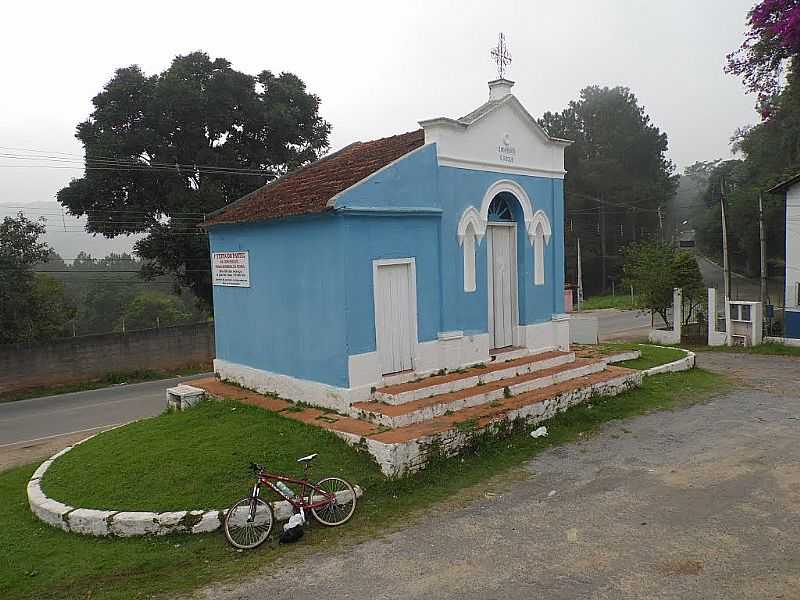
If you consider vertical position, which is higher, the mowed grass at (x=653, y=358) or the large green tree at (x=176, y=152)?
Answer: the large green tree at (x=176, y=152)

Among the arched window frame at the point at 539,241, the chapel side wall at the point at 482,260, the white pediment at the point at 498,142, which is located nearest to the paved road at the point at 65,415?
the chapel side wall at the point at 482,260

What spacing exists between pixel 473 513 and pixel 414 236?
4.50m

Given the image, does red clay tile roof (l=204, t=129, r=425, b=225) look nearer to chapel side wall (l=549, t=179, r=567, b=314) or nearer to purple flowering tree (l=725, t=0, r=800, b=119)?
chapel side wall (l=549, t=179, r=567, b=314)

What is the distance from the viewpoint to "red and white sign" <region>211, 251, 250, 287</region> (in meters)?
11.2

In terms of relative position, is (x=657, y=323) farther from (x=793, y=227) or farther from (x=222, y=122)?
(x=222, y=122)

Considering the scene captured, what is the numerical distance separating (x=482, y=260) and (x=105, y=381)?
1485 centimetres

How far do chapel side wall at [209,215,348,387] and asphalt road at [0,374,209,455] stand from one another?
4.55 m

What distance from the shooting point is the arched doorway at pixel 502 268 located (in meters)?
11.5

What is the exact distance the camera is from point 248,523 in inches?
251

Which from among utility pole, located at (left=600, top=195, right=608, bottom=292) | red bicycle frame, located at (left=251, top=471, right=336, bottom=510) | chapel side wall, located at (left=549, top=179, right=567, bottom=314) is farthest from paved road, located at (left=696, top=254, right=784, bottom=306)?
red bicycle frame, located at (left=251, top=471, right=336, bottom=510)

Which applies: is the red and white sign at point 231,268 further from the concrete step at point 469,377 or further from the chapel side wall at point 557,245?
the chapel side wall at point 557,245

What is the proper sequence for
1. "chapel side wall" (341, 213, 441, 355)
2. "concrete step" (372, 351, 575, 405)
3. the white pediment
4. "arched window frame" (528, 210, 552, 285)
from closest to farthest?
"chapel side wall" (341, 213, 441, 355), "concrete step" (372, 351, 575, 405), the white pediment, "arched window frame" (528, 210, 552, 285)

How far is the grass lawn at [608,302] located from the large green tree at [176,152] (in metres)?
25.1

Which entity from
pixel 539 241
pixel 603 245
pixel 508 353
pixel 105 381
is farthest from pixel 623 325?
pixel 105 381
